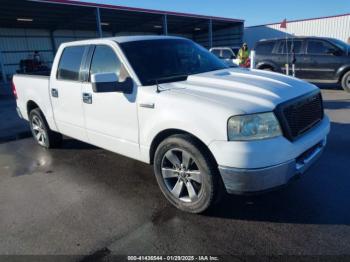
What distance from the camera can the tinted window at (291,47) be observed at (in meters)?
11.2

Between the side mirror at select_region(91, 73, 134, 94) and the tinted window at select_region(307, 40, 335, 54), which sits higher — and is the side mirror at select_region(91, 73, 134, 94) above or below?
below

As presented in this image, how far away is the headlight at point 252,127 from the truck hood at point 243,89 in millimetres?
66

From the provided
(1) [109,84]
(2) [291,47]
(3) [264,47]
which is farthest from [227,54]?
(1) [109,84]

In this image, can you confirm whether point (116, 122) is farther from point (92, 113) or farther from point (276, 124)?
point (276, 124)

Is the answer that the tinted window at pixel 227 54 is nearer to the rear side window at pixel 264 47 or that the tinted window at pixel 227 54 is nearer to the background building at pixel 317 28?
the rear side window at pixel 264 47

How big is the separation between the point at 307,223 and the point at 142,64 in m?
2.55

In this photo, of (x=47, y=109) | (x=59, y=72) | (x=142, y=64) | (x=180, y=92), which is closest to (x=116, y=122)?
(x=142, y=64)

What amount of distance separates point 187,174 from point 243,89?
1.08 metres

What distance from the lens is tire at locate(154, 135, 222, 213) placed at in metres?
2.94

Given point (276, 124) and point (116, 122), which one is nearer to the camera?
point (276, 124)

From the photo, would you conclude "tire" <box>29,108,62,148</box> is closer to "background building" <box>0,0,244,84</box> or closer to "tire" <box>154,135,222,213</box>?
"tire" <box>154,135,222,213</box>

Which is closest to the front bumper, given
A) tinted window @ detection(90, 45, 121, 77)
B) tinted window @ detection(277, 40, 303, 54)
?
tinted window @ detection(90, 45, 121, 77)

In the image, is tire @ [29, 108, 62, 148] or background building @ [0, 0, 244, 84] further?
background building @ [0, 0, 244, 84]

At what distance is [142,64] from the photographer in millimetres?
3727
